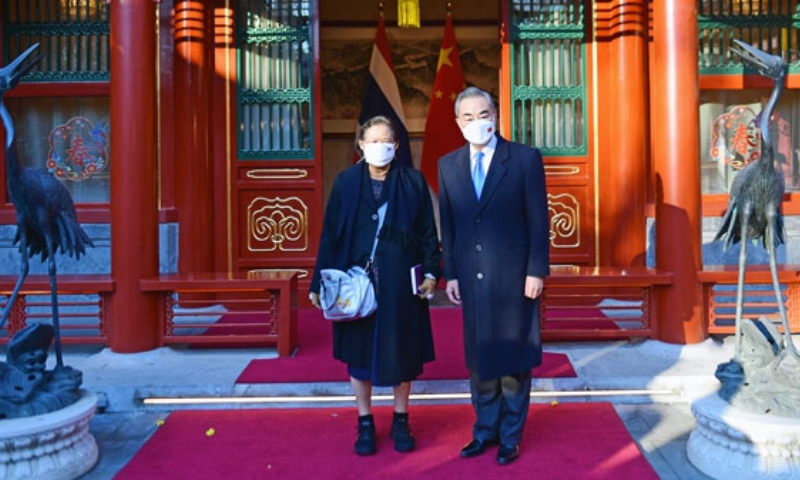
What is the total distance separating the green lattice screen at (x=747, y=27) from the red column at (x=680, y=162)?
182 cm

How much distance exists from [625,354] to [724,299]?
146cm

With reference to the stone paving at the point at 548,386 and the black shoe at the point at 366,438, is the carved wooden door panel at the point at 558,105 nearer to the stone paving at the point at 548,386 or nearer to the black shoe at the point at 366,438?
the stone paving at the point at 548,386

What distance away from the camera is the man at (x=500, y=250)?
310 cm

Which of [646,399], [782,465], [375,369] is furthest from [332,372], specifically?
[782,465]

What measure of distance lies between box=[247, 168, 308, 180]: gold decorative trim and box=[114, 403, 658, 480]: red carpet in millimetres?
3043

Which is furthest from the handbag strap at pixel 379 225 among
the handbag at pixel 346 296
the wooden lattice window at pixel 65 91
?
the wooden lattice window at pixel 65 91

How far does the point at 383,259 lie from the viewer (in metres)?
3.21

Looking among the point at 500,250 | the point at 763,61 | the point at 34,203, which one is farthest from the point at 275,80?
the point at 763,61

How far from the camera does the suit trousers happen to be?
10.5ft

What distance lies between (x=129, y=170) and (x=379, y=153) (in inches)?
97.5

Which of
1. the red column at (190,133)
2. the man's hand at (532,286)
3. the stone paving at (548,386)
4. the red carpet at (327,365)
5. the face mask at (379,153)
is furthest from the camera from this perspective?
the red column at (190,133)

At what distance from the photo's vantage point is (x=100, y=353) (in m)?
4.92

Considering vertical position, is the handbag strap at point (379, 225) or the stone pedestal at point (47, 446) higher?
the handbag strap at point (379, 225)

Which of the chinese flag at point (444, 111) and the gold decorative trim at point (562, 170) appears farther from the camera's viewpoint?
the chinese flag at point (444, 111)
